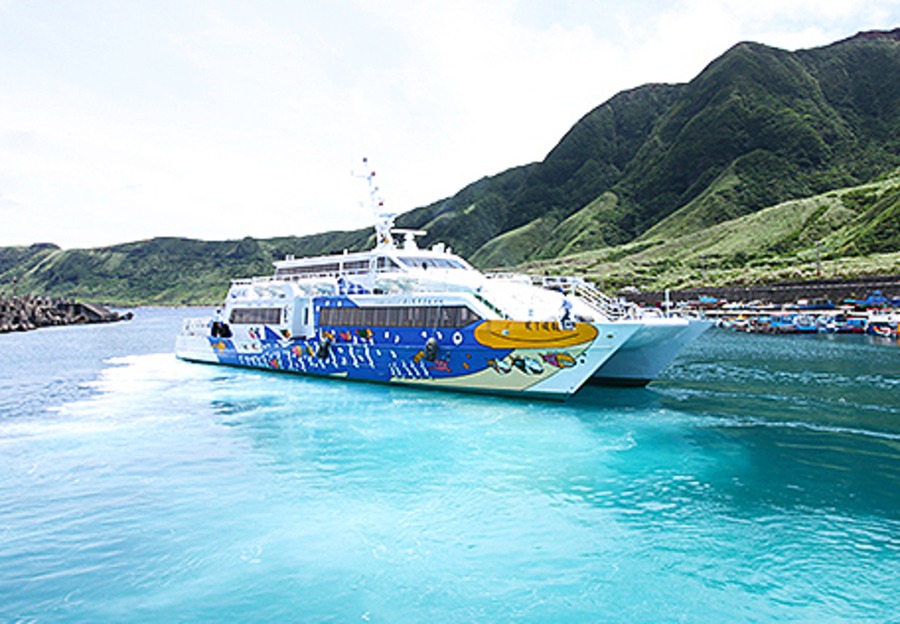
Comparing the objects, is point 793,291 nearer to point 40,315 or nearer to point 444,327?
point 444,327

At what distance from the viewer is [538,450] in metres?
17.9

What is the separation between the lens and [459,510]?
1327 centimetres

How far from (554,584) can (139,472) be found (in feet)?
40.0

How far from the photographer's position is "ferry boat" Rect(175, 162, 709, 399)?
75.8 feet

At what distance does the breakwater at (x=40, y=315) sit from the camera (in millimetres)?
96706

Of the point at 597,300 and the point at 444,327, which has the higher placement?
the point at 597,300

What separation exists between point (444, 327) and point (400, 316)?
2.75 m

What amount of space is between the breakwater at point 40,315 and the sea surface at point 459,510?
87.8m

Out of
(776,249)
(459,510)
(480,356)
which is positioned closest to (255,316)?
(480,356)

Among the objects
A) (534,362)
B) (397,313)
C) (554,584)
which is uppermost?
(397,313)

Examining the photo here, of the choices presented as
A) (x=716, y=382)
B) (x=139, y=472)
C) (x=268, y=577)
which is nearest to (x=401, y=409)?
(x=139, y=472)

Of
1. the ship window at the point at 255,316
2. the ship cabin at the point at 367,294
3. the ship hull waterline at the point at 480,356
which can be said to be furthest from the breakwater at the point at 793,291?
the ship window at the point at 255,316

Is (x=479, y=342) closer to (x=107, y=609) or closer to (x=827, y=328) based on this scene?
(x=107, y=609)

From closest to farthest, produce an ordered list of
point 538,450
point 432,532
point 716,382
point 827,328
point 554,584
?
1. point 554,584
2. point 432,532
3. point 538,450
4. point 716,382
5. point 827,328
